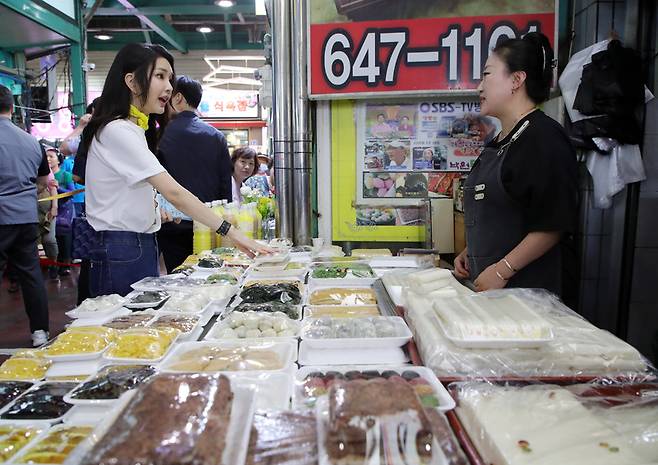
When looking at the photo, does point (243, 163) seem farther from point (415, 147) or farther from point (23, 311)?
point (23, 311)

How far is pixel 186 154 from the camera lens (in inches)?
151

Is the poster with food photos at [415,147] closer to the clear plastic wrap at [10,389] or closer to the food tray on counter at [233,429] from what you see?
the clear plastic wrap at [10,389]

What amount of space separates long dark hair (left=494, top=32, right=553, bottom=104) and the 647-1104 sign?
1483 millimetres

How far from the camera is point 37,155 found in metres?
4.37

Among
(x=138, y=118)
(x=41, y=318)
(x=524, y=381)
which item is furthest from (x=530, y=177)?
(x=41, y=318)

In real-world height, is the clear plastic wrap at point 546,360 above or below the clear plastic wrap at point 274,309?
above

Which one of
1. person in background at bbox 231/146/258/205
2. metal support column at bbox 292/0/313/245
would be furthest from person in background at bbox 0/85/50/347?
metal support column at bbox 292/0/313/245

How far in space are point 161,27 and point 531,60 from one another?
422 inches

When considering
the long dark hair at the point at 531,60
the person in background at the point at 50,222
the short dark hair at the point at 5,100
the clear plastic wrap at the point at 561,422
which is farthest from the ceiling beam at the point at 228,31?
the clear plastic wrap at the point at 561,422

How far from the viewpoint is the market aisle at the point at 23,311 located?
15.2 feet

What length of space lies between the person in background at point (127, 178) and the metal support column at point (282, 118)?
1.47 meters

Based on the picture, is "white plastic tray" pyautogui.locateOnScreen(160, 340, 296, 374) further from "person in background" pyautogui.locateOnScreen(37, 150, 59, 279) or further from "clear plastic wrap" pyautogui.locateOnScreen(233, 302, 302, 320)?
"person in background" pyautogui.locateOnScreen(37, 150, 59, 279)

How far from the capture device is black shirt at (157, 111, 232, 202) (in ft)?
12.5

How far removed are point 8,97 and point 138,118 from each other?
247cm
